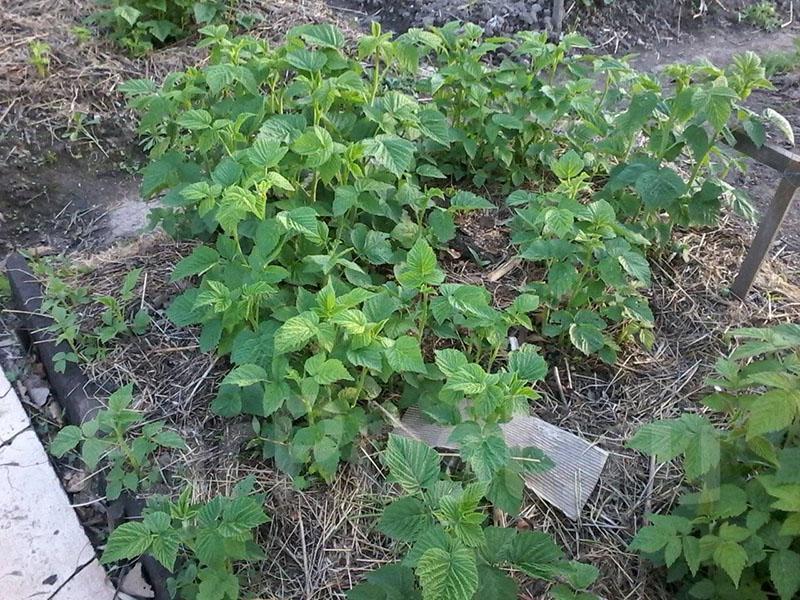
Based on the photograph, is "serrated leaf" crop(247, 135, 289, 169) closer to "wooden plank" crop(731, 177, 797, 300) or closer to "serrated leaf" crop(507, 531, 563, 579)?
"serrated leaf" crop(507, 531, 563, 579)

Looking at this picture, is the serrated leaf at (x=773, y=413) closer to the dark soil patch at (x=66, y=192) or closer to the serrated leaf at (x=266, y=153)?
the serrated leaf at (x=266, y=153)

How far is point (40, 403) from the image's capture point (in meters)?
2.70

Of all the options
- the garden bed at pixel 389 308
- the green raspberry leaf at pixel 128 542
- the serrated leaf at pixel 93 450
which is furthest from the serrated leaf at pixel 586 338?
the serrated leaf at pixel 93 450

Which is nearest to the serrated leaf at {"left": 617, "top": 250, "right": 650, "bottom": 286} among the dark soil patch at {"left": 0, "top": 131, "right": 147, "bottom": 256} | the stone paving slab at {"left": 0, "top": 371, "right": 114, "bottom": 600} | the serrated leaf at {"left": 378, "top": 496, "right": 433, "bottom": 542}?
the serrated leaf at {"left": 378, "top": 496, "right": 433, "bottom": 542}

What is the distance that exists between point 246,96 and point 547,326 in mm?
1408

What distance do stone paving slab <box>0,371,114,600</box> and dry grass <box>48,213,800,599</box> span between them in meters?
0.35

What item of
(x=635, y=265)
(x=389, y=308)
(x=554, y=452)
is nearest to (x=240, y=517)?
(x=389, y=308)

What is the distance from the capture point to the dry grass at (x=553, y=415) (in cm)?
203

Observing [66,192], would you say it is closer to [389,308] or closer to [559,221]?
[389,308]

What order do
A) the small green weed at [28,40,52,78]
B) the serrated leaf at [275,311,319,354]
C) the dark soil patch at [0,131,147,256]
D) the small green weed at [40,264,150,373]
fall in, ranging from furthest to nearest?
1. the small green weed at [28,40,52,78]
2. the dark soil patch at [0,131,147,256]
3. the small green weed at [40,264,150,373]
4. the serrated leaf at [275,311,319,354]

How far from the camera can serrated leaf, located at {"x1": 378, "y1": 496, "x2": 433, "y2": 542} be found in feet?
5.55

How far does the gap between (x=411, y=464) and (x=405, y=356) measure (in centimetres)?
34

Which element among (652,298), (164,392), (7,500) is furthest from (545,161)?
(7,500)

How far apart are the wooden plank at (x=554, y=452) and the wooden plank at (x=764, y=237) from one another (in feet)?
3.05
